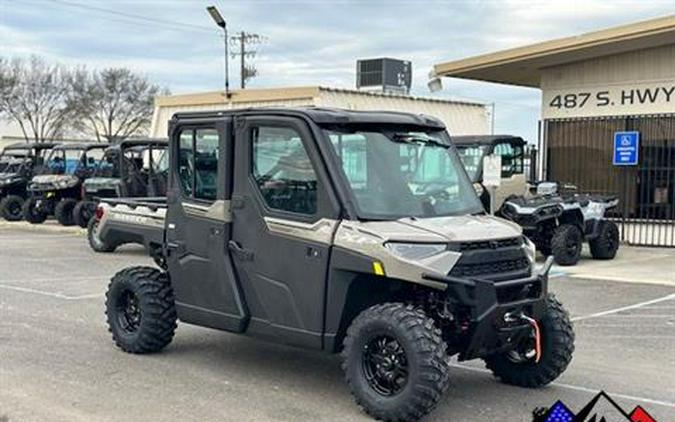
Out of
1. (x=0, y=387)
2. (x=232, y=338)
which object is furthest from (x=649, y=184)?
(x=0, y=387)

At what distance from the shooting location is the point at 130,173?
18.4m

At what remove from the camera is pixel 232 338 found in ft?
26.8

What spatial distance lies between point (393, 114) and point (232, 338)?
2.98 meters

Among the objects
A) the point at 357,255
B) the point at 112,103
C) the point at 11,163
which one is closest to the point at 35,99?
the point at 112,103

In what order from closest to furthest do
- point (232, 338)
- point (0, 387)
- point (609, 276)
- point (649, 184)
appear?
point (0, 387), point (232, 338), point (609, 276), point (649, 184)

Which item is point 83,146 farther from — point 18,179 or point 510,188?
point 510,188

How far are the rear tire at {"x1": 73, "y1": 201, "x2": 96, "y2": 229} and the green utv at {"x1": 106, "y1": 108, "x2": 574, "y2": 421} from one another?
1368cm

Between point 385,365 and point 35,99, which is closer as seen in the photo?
point 385,365

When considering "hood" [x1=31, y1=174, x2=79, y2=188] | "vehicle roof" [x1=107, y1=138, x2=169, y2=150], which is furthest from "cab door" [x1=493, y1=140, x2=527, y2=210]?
"hood" [x1=31, y1=174, x2=79, y2=188]

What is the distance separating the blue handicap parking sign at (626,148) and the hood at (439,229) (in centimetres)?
1262

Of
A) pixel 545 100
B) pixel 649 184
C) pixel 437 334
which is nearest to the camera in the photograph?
pixel 437 334

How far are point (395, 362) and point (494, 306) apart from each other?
0.75 metres

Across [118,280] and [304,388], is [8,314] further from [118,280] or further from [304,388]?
[304,388]

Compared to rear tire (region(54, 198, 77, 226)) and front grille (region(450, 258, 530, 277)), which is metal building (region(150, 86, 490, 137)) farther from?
front grille (region(450, 258, 530, 277))
